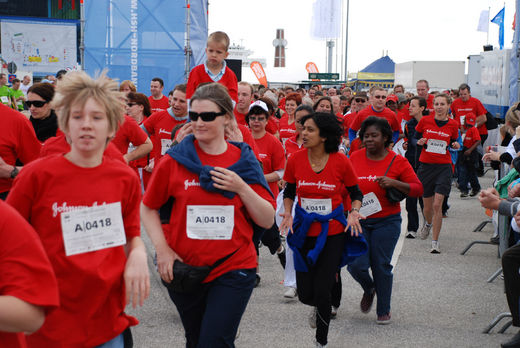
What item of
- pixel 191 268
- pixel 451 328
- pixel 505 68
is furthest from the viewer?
pixel 505 68

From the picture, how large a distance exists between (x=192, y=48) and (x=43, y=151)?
39.2ft

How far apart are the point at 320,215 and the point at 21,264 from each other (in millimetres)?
3590

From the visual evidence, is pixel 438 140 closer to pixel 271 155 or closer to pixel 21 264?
pixel 271 155

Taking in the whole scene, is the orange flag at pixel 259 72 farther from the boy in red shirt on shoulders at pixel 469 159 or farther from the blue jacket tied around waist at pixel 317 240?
the blue jacket tied around waist at pixel 317 240

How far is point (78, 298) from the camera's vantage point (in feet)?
9.41

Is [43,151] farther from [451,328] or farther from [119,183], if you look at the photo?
[451,328]

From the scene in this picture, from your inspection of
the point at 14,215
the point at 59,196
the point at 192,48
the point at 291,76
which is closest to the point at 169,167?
the point at 59,196

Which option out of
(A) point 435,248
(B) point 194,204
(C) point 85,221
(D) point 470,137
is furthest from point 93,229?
(D) point 470,137

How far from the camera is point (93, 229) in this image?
2.93 meters

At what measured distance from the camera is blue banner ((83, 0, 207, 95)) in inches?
625

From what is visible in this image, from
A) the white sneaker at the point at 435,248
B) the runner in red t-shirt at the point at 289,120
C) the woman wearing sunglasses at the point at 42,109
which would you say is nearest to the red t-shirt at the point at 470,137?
the white sneaker at the point at 435,248

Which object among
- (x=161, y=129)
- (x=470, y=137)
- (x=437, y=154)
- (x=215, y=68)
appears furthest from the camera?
(x=470, y=137)

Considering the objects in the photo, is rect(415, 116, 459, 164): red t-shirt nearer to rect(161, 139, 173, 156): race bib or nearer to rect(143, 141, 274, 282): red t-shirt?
rect(161, 139, 173, 156): race bib

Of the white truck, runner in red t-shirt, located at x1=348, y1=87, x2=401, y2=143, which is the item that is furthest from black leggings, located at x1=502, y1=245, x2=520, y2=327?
the white truck
